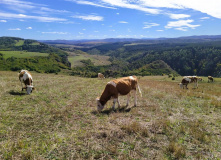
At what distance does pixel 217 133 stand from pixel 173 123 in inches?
96.6

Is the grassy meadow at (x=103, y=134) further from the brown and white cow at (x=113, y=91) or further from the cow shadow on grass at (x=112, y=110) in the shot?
the brown and white cow at (x=113, y=91)

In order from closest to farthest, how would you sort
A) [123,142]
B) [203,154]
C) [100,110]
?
[203,154]
[123,142]
[100,110]

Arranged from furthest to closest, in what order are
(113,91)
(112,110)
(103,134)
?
(113,91), (112,110), (103,134)

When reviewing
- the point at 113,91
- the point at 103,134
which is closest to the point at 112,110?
the point at 113,91

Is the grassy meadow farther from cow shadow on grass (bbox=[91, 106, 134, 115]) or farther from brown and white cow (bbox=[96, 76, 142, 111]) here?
brown and white cow (bbox=[96, 76, 142, 111])

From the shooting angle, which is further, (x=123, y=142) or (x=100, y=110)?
(x=100, y=110)

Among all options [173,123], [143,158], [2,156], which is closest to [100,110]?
[173,123]

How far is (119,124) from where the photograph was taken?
970 centimetres

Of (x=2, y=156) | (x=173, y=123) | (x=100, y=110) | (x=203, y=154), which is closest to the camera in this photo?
(x=2, y=156)

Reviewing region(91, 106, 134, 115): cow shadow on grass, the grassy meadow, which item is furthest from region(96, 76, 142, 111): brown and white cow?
the grassy meadow

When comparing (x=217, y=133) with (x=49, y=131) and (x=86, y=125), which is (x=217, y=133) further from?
(x=49, y=131)

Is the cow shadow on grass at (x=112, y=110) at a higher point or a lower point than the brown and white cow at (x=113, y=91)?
lower

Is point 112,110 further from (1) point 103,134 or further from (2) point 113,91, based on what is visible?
(1) point 103,134

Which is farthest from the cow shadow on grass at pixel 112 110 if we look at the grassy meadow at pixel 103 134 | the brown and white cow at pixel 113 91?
Result: the brown and white cow at pixel 113 91
